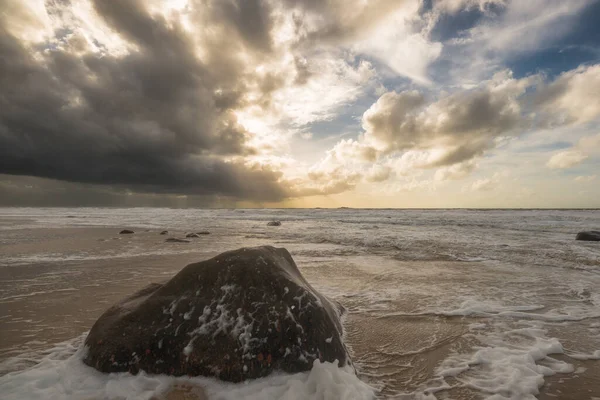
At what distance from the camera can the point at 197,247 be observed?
13078 mm

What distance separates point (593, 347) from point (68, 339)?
21.7 ft

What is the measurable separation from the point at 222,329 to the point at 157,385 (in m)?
0.74

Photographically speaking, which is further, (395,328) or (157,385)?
(395,328)

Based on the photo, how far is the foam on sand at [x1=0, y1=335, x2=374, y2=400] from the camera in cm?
289

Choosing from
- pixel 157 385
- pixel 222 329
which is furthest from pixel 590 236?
pixel 157 385

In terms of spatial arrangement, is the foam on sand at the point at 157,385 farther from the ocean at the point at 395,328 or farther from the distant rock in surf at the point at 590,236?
the distant rock in surf at the point at 590,236

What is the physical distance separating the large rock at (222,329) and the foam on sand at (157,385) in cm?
9

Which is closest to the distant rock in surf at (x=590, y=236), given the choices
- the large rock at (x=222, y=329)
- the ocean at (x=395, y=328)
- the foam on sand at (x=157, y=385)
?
the ocean at (x=395, y=328)

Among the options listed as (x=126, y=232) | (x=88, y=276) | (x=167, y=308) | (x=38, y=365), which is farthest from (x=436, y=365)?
(x=126, y=232)

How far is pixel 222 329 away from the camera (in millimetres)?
3352

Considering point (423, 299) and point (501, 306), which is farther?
point (423, 299)

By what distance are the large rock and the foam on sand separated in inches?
3.4

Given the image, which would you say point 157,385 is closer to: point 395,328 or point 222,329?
point 222,329

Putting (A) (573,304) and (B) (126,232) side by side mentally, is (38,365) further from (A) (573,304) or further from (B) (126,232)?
(B) (126,232)
